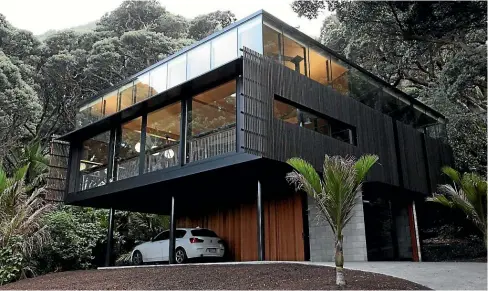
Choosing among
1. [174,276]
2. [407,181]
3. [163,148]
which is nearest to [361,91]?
[407,181]

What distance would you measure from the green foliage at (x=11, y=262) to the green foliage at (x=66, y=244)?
1671 mm

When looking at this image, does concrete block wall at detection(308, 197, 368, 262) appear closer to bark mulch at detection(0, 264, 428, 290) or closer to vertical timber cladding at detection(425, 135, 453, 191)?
bark mulch at detection(0, 264, 428, 290)

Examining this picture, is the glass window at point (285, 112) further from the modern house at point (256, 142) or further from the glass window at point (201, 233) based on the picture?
the glass window at point (201, 233)

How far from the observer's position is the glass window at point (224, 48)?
11.5 meters

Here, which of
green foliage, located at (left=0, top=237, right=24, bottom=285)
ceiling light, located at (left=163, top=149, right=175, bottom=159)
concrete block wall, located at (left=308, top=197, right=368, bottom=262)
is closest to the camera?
green foliage, located at (left=0, top=237, right=24, bottom=285)

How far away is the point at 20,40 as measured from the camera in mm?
25859

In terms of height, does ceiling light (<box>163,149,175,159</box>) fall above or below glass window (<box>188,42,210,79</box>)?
below

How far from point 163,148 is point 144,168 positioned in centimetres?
86

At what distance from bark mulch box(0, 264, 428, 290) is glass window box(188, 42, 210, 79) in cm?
559

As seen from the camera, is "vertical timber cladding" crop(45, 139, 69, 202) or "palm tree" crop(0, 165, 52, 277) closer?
"palm tree" crop(0, 165, 52, 277)

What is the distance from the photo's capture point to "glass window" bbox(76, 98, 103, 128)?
51.2 feet

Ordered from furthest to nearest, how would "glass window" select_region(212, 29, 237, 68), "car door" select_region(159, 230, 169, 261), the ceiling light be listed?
"car door" select_region(159, 230, 169, 261), the ceiling light, "glass window" select_region(212, 29, 237, 68)

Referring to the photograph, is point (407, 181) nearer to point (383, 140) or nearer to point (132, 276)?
point (383, 140)

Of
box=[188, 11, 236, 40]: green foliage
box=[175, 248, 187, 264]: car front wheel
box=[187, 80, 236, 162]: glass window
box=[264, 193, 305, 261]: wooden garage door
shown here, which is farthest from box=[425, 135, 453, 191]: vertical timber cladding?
box=[188, 11, 236, 40]: green foliage
